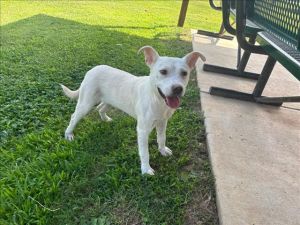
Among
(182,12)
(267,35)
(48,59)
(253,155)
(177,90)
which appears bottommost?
(48,59)

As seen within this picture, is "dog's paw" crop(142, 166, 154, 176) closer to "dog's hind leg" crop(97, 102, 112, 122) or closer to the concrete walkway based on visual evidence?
the concrete walkway

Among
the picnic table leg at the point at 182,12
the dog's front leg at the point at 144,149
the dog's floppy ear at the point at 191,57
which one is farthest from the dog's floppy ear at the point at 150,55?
the picnic table leg at the point at 182,12

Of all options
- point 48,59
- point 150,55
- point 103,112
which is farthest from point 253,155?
point 48,59

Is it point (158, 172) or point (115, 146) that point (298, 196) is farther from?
point (115, 146)

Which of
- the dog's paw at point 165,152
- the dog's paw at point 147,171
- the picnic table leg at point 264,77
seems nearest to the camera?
the dog's paw at point 147,171

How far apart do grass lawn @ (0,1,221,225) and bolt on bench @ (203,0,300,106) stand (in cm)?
79

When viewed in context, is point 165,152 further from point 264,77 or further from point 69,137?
point 264,77

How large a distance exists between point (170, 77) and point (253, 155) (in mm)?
1167

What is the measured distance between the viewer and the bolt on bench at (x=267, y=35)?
2.89 m

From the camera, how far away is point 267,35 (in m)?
3.61

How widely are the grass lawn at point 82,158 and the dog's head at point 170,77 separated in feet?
2.25

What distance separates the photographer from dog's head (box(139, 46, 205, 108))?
2.71m

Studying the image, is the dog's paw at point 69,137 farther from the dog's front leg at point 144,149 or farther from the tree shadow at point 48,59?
the dog's front leg at point 144,149

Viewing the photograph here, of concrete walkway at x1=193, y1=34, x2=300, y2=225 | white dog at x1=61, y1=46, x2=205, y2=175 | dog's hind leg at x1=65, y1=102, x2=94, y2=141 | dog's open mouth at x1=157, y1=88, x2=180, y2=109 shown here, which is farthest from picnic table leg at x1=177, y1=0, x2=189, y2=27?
dog's open mouth at x1=157, y1=88, x2=180, y2=109
